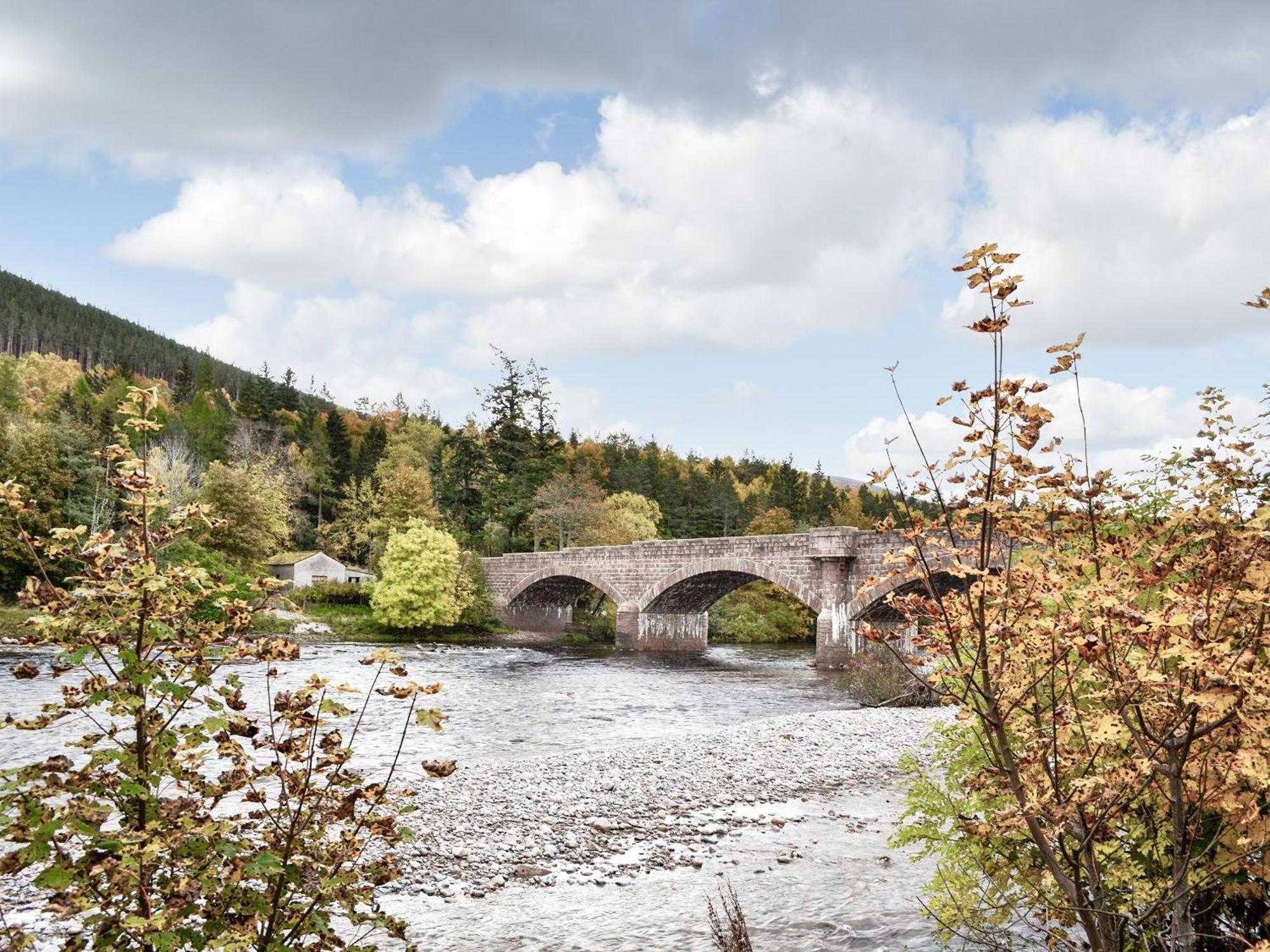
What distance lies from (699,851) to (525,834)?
1.84 m

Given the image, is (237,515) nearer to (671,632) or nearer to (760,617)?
(671,632)

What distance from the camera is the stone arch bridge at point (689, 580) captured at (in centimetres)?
3086

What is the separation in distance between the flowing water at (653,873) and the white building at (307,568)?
17810 mm

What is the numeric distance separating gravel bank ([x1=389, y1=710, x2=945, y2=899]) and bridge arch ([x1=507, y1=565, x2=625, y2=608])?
84.7ft

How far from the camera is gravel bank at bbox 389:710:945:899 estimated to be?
8.30m

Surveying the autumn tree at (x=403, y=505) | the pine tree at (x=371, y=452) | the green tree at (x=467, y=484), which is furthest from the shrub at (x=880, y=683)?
the pine tree at (x=371, y=452)

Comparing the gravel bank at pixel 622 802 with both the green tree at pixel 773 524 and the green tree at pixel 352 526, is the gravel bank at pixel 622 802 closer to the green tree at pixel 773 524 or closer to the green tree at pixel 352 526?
the green tree at pixel 773 524

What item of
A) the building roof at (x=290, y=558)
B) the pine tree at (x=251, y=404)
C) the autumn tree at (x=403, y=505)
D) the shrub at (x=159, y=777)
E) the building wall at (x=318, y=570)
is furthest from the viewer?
the pine tree at (x=251, y=404)

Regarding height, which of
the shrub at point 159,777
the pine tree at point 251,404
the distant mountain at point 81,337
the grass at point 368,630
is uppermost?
the distant mountain at point 81,337

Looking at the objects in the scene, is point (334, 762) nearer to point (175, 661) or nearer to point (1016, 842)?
point (175, 661)

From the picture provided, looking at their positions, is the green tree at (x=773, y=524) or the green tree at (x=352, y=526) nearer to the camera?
the green tree at (x=352, y=526)

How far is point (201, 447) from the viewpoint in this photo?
70.4m

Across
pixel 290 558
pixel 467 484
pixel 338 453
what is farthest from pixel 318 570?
pixel 338 453

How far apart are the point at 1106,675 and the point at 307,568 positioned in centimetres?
5072
